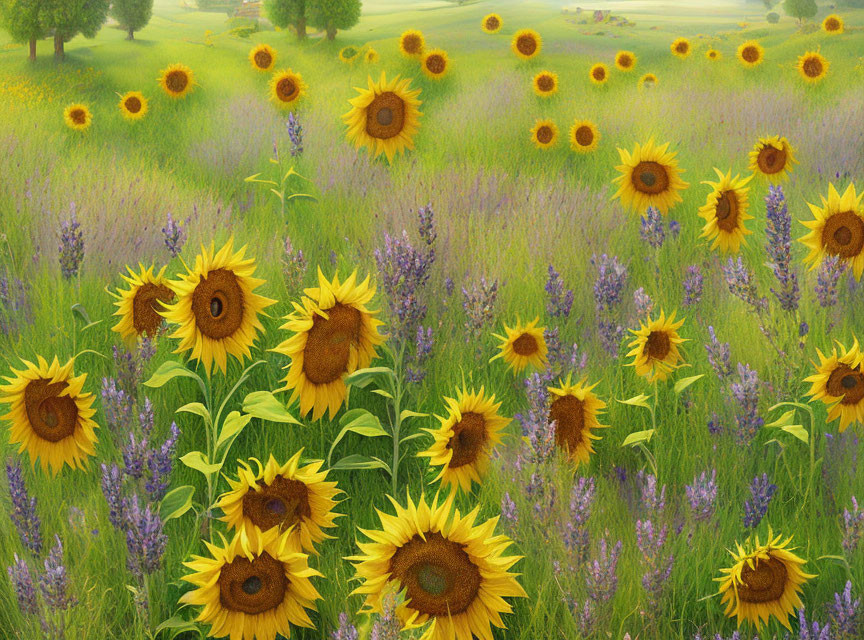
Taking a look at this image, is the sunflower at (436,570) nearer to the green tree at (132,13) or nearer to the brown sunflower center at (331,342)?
the brown sunflower center at (331,342)

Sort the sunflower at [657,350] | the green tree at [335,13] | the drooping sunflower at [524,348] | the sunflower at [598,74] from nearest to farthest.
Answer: the sunflower at [657,350]
the drooping sunflower at [524,348]
the sunflower at [598,74]
the green tree at [335,13]

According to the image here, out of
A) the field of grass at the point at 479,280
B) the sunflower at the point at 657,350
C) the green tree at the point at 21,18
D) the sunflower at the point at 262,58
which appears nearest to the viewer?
the field of grass at the point at 479,280

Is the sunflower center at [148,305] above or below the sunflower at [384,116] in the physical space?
below

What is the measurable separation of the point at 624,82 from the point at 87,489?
8.26 m

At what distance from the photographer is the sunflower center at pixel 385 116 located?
16.4ft

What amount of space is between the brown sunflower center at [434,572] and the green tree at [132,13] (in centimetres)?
1013

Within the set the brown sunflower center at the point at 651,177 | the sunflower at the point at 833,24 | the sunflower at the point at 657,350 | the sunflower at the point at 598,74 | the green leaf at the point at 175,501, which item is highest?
the sunflower at the point at 833,24

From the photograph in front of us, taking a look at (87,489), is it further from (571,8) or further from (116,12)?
(571,8)

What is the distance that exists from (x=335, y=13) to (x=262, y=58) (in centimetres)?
313

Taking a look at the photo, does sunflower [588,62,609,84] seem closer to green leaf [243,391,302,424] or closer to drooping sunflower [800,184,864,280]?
drooping sunflower [800,184,864,280]

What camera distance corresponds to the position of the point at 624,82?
8.98 meters

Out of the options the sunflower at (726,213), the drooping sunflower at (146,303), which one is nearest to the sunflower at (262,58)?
the sunflower at (726,213)

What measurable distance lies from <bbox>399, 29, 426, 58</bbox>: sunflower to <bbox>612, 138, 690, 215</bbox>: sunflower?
5265 millimetres

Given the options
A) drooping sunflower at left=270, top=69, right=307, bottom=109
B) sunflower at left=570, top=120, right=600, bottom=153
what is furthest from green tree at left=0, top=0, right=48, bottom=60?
sunflower at left=570, top=120, right=600, bottom=153
